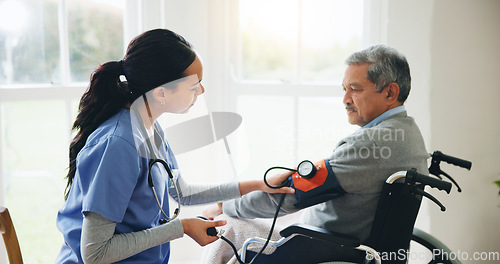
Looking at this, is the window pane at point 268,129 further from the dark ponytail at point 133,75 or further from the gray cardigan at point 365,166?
the dark ponytail at point 133,75

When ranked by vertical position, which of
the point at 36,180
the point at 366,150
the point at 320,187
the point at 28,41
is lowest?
the point at 36,180

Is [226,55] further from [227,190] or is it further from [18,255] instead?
[18,255]

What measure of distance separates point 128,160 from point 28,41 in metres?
1.13

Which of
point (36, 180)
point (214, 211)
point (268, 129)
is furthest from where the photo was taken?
point (36, 180)

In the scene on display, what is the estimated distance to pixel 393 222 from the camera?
132 cm

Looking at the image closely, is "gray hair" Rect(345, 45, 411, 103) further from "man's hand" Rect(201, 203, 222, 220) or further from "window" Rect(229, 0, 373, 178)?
"window" Rect(229, 0, 373, 178)

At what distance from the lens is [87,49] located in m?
2.15

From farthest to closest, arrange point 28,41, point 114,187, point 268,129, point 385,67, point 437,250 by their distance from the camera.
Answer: point 268,129
point 28,41
point 437,250
point 385,67
point 114,187

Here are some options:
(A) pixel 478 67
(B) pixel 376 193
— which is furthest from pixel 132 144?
(A) pixel 478 67

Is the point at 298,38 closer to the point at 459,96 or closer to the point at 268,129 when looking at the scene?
the point at 268,129

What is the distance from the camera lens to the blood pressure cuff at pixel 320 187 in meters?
1.36

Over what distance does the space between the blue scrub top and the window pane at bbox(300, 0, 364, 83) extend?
1.18m

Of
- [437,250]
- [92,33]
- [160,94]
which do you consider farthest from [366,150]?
[92,33]

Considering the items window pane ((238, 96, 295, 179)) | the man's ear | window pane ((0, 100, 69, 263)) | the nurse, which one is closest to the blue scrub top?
the nurse
